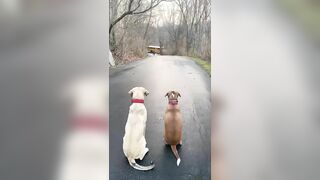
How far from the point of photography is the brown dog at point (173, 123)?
1741 mm

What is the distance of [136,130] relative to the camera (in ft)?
5.70

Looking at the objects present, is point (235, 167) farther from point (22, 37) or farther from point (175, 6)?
point (22, 37)

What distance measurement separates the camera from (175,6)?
1.77 meters

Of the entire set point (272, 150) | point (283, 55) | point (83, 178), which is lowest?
point (83, 178)

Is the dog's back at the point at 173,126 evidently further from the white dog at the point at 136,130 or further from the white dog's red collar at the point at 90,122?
the white dog's red collar at the point at 90,122

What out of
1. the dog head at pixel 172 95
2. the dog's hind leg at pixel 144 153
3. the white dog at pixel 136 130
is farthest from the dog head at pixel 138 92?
the dog's hind leg at pixel 144 153

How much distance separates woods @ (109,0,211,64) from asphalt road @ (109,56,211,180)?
0.07 m

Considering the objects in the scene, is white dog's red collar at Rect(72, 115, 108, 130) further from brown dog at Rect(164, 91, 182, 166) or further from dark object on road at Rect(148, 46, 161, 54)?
dark object on road at Rect(148, 46, 161, 54)

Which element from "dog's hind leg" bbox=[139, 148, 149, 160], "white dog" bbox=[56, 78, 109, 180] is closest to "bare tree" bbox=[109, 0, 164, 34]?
"white dog" bbox=[56, 78, 109, 180]

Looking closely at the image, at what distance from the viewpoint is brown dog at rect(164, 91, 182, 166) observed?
174cm

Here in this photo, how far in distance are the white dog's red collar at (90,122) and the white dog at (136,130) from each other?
0.13m

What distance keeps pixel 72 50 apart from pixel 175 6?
607 millimetres

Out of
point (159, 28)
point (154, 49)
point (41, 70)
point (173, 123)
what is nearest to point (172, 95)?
point (173, 123)

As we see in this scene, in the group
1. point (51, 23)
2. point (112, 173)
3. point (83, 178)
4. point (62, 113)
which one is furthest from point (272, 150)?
point (51, 23)
